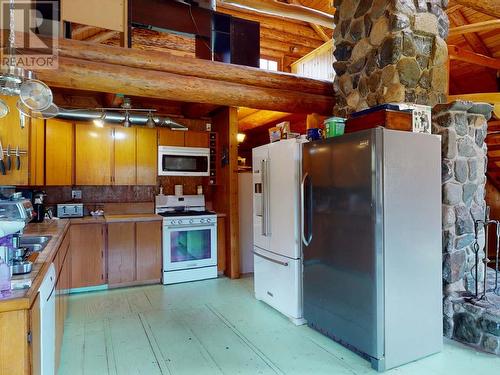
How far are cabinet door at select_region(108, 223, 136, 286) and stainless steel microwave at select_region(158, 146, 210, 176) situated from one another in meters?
0.94

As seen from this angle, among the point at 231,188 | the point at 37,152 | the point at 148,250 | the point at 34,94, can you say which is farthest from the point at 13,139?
the point at 231,188

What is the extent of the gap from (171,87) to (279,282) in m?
2.39

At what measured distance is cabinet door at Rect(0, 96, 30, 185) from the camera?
3387 mm

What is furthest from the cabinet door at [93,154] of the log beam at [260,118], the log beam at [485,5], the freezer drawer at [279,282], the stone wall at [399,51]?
the log beam at [485,5]

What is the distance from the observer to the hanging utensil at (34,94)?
6.91ft

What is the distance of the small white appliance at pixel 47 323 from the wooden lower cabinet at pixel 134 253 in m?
2.29

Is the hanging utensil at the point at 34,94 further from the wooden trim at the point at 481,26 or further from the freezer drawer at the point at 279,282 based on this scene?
the wooden trim at the point at 481,26

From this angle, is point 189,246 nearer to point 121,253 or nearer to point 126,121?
point 121,253

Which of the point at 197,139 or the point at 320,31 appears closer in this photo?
the point at 197,139

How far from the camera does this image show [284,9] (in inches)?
189

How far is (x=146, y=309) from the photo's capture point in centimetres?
359

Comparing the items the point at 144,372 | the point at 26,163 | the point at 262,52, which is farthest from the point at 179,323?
the point at 262,52

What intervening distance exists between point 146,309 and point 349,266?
2316 mm

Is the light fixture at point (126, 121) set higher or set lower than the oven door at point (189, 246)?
higher
